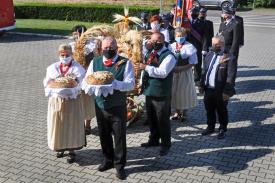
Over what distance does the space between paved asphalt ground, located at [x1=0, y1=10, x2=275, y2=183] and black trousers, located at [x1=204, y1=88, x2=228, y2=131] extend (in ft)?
1.09

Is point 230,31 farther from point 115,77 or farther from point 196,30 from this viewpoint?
point 115,77

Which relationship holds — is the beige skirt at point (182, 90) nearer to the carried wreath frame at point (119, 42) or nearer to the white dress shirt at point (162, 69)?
the carried wreath frame at point (119, 42)

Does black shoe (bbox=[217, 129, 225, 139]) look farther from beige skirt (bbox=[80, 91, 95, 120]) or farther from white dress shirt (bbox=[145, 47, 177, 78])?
beige skirt (bbox=[80, 91, 95, 120])

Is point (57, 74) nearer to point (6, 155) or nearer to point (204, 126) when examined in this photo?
point (6, 155)

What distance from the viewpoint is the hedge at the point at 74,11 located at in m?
23.8

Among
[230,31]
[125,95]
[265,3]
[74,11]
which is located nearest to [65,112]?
[125,95]

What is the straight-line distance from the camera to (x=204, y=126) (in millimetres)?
8672

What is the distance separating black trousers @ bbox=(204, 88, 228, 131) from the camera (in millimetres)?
7743

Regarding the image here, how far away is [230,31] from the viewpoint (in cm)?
992

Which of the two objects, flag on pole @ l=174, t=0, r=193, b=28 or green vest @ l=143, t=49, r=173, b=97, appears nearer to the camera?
green vest @ l=143, t=49, r=173, b=97

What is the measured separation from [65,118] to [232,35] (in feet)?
16.5

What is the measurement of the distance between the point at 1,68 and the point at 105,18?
11083 millimetres

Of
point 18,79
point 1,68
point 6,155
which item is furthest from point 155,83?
point 1,68

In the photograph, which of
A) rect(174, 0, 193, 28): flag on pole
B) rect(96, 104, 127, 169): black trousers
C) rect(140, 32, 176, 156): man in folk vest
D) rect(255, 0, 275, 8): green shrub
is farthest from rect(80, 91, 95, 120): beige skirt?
rect(255, 0, 275, 8): green shrub
